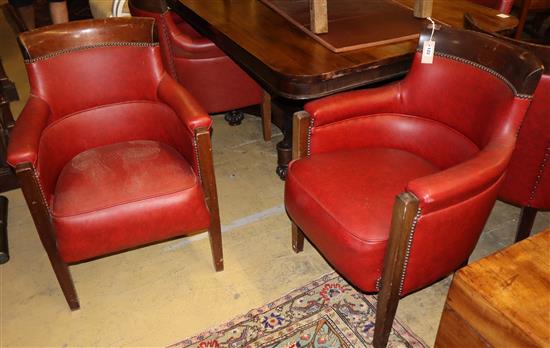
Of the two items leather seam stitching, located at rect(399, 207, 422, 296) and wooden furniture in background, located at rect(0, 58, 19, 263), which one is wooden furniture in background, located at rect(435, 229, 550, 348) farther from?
wooden furniture in background, located at rect(0, 58, 19, 263)

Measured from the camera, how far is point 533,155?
1.76 meters

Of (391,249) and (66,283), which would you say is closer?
(391,249)

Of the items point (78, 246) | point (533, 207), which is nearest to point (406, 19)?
point (533, 207)

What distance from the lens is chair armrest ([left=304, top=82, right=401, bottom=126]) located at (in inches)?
67.1

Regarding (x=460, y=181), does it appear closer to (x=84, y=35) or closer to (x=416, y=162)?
(x=416, y=162)

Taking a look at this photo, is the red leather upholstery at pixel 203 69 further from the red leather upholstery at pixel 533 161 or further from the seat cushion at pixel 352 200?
the red leather upholstery at pixel 533 161

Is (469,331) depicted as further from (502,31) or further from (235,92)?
(235,92)

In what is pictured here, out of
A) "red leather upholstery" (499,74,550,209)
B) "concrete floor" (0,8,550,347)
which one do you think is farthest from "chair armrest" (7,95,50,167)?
"red leather upholstery" (499,74,550,209)

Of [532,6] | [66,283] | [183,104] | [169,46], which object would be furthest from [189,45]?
[532,6]

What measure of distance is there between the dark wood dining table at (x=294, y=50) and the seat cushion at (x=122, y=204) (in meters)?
0.48

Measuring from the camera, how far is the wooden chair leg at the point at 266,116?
2.66 meters

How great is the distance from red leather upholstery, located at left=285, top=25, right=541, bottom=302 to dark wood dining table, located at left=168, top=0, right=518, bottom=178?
9cm

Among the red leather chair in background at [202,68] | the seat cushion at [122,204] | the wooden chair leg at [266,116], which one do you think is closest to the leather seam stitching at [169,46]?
the red leather chair in background at [202,68]

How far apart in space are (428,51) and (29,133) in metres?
1.37
